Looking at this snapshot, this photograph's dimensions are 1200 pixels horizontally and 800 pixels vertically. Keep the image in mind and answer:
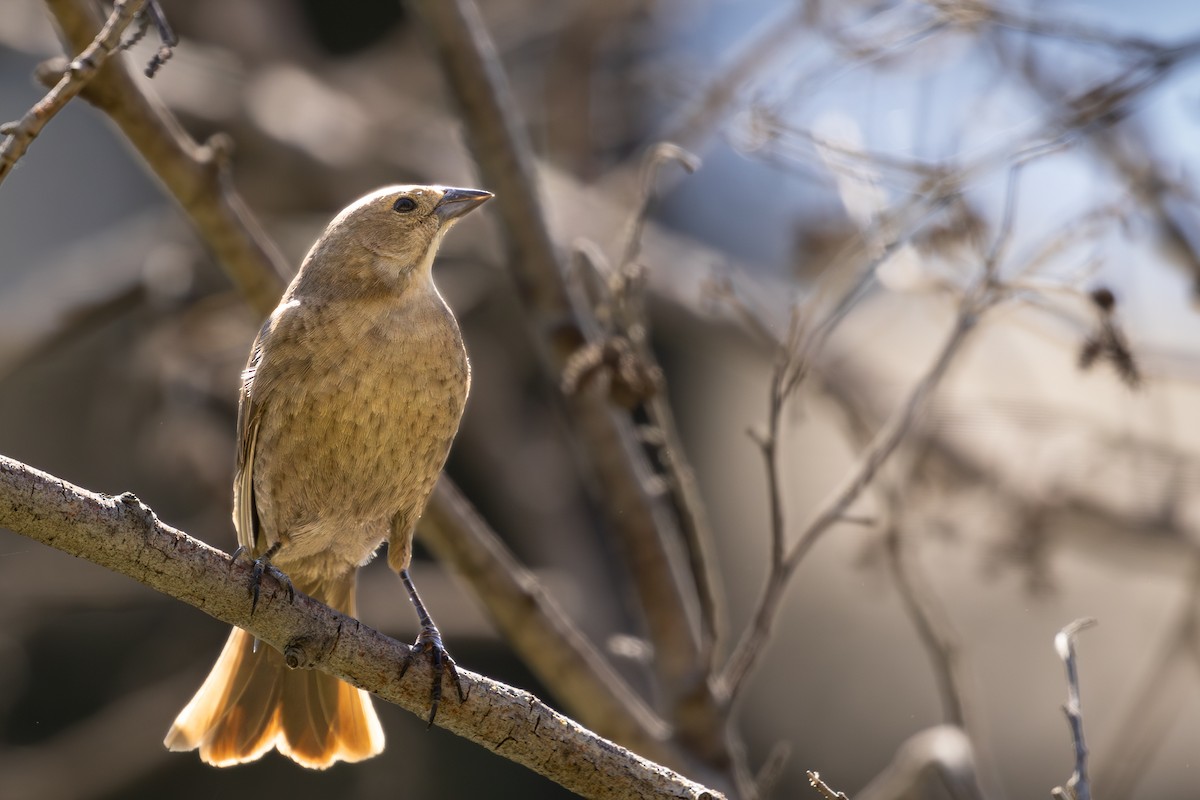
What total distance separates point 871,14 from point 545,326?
1.57 metres

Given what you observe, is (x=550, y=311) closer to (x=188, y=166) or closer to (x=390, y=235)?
(x=390, y=235)

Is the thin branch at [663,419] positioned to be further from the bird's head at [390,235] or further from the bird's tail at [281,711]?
the bird's tail at [281,711]

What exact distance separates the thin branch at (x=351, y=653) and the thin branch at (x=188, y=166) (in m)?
1.40

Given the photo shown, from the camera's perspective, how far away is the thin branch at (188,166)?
3314mm

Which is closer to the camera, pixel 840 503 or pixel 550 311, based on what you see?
pixel 840 503

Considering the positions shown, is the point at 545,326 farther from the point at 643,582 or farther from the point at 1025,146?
the point at 1025,146

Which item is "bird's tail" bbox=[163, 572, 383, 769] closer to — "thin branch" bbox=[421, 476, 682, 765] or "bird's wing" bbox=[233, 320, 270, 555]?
"bird's wing" bbox=[233, 320, 270, 555]

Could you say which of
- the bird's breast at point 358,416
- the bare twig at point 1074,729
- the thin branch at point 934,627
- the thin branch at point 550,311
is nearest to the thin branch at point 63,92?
the bird's breast at point 358,416

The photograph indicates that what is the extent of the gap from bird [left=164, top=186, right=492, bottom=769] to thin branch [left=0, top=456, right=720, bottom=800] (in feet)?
1.70

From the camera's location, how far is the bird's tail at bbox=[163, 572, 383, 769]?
3.27 metres

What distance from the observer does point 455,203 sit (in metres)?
3.58

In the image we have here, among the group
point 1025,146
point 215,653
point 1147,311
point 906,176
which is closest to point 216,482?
point 215,653

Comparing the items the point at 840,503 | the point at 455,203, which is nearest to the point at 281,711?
the point at 455,203

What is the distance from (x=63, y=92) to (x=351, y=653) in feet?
3.73
